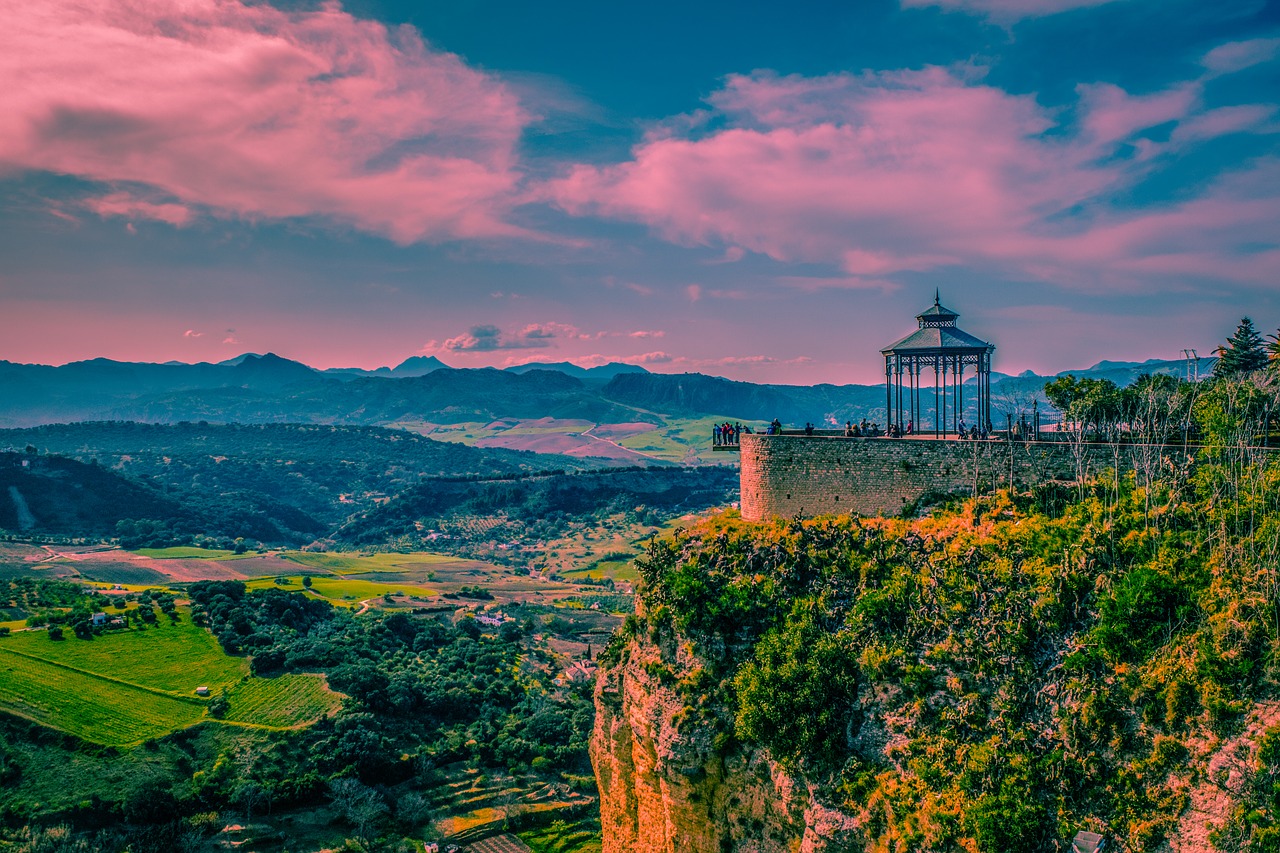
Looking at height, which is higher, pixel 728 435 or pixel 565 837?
pixel 728 435

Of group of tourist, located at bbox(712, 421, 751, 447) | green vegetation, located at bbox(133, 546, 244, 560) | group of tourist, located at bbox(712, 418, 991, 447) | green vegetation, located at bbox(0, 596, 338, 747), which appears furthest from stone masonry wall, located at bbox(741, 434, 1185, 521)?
green vegetation, located at bbox(133, 546, 244, 560)

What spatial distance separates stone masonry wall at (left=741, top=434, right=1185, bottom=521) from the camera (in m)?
28.6

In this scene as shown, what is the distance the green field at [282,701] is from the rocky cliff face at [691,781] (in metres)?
40.7

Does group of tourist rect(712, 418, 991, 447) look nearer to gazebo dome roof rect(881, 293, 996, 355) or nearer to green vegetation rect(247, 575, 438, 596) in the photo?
gazebo dome roof rect(881, 293, 996, 355)

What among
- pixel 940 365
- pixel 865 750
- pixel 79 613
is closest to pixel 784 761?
pixel 865 750

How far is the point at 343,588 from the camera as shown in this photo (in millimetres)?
116312

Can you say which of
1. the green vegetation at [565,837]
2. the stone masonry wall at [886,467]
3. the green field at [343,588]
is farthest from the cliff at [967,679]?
the green field at [343,588]

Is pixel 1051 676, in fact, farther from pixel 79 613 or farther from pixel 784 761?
pixel 79 613

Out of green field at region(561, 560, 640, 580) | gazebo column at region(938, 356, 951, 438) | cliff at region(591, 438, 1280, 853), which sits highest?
gazebo column at region(938, 356, 951, 438)

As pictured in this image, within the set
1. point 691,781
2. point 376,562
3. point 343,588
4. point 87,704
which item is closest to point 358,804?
point 87,704

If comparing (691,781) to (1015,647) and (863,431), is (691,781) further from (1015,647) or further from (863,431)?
(863,431)

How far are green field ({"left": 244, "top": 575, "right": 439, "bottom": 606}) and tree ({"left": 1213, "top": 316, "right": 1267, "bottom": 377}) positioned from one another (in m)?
98.2

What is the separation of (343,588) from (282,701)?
5355 cm

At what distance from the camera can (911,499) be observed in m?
31.2
